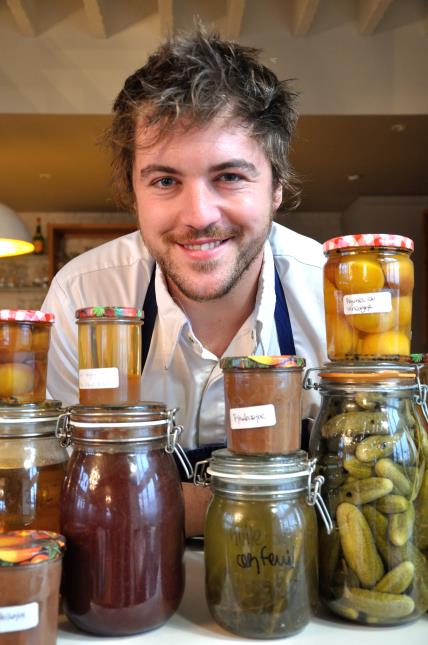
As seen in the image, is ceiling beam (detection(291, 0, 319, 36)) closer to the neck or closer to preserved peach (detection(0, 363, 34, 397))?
the neck

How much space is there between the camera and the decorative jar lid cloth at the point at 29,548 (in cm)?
53

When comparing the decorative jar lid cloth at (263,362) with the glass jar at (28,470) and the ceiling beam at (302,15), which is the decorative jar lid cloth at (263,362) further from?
the ceiling beam at (302,15)

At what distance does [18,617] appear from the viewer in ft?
1.71

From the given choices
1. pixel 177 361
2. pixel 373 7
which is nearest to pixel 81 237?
pixel 373 7

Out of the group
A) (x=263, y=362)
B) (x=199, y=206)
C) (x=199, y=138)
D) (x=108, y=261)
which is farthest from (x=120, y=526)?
(x=108, y=261)

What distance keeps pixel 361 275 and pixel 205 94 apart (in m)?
0.53

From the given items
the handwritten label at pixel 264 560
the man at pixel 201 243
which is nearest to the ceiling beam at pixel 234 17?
the man at pixel 201 243

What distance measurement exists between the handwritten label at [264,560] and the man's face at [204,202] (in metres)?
0.55

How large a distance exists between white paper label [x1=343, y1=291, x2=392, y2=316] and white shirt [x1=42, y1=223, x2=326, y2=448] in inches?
18.0

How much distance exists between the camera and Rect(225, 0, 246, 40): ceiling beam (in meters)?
3.01

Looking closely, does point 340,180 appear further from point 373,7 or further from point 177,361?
point 177,361


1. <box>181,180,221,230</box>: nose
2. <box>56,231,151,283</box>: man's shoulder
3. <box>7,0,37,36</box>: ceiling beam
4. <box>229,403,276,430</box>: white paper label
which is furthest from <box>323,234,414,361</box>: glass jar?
<box>7,0,37,36</box>: ceiling beam

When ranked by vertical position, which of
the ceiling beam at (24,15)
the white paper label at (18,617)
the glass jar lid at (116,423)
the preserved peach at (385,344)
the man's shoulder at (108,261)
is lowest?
the white paper label at (18,617)

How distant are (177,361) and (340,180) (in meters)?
3.79
